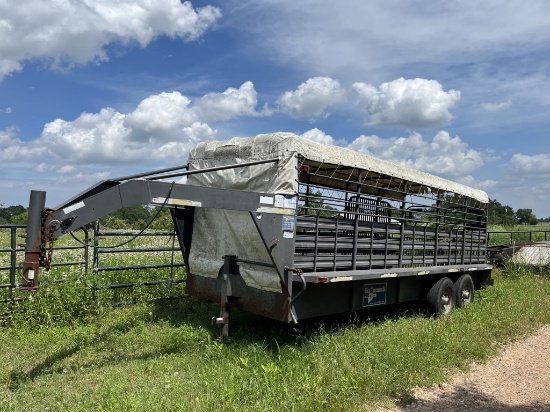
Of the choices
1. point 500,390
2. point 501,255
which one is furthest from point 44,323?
point 501,255

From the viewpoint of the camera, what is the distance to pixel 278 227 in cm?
604

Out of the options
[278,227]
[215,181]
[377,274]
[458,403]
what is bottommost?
[458,403]

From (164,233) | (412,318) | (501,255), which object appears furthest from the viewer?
(501,255)

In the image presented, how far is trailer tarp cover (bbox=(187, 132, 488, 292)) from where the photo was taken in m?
6.30

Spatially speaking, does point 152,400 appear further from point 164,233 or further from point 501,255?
point 501,255

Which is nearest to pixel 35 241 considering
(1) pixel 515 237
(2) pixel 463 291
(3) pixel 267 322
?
(3) pixel 267 322

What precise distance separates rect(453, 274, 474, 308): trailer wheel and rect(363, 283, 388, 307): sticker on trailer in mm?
2290

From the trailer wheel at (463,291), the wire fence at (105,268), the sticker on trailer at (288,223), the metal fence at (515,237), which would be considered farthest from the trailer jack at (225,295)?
the metal fence at (515,237)

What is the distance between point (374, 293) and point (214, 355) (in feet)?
9.26

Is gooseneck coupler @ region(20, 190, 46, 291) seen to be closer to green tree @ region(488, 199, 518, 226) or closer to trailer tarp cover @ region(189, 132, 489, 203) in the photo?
trailer tarp cover @ region(189, 132, 489, 203)

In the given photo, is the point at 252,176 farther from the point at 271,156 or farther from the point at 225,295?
the point at 225,295

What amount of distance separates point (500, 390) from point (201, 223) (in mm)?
4609

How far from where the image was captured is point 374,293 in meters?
7.60

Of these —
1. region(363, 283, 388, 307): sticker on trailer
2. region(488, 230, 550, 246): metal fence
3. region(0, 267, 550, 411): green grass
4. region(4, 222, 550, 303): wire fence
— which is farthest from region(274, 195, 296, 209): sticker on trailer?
region(488, 230, 550, 246): metal fence
